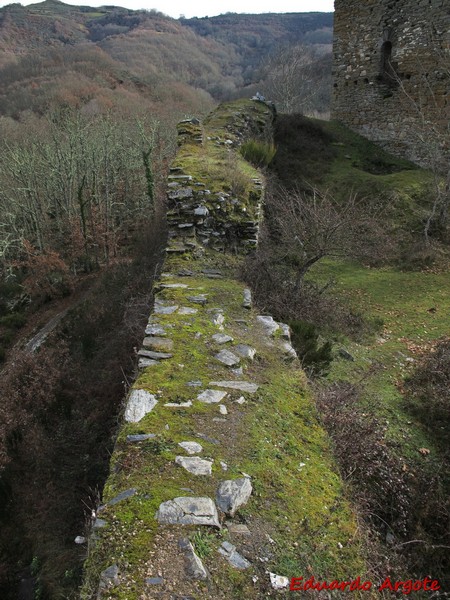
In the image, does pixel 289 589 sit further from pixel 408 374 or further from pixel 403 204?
pixel 403 204

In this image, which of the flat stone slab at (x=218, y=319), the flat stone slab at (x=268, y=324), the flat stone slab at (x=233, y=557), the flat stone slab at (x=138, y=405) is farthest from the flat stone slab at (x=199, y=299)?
the flat stone slab at (x=233, y=557)

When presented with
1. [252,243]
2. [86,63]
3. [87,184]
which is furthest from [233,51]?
[252,243]

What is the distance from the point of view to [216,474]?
298cm

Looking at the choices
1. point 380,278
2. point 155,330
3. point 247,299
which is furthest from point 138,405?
point 380,278

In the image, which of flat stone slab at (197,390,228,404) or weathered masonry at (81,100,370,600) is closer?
weathered masonry at (81,100,370,600)

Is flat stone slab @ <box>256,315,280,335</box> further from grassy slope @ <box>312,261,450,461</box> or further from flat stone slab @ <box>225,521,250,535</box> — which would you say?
flat stone slab @ <box>225,521,250,535</box>

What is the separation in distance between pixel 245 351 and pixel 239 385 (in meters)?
0.59

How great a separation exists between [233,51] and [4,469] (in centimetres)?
12801

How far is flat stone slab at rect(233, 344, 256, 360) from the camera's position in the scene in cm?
446

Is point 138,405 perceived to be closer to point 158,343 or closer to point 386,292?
point 158,343

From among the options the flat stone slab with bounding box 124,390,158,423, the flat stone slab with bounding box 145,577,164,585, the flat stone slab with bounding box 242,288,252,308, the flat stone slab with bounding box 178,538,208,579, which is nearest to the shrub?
the flat stone slab with bounding box 242,288,252,308

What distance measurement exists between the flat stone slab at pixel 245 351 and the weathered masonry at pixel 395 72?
9965mm

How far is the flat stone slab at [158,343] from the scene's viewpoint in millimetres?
4465

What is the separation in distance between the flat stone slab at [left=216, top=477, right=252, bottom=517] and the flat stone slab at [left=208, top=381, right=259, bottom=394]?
107 centimetres
